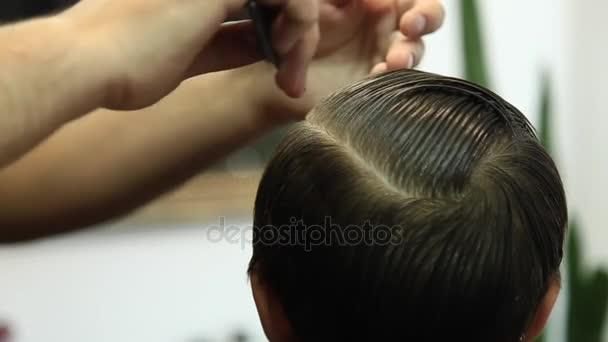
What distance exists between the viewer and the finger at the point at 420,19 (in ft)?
2.17

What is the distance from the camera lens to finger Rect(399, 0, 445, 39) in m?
0.66

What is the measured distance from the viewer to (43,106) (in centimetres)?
48

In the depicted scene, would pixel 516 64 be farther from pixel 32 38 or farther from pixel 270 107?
pixel 32 38

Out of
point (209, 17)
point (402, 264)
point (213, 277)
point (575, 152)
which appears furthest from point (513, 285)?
point (575, 152)

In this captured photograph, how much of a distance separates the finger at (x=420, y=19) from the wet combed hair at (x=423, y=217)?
0.64 ft

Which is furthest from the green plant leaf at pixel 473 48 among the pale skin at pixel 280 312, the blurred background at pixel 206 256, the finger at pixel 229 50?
the pale skin at pixel 280 312

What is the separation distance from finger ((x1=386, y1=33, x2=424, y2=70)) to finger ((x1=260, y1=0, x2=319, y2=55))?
0.31 ft

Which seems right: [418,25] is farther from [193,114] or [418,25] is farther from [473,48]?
[473,48]

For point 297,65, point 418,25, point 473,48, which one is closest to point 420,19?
point 418,25

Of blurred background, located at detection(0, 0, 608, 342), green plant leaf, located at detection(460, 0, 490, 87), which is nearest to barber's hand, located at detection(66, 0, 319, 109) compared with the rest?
blurred background, located at detection(0, 0, 608, 342)

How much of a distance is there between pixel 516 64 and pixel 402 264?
1136mm

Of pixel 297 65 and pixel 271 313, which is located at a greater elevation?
pixel 297 65

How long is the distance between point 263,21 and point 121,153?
29 centimetres

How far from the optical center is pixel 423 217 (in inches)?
16.7
